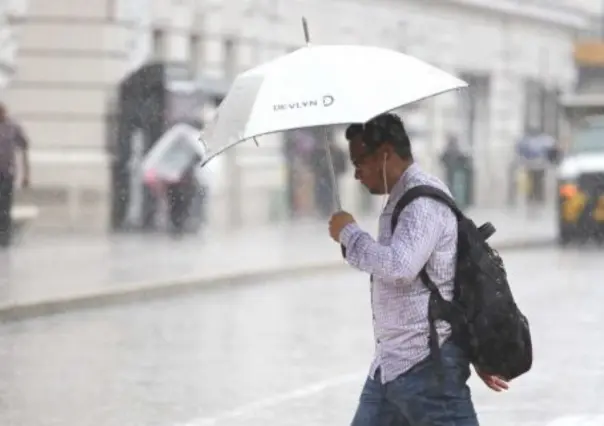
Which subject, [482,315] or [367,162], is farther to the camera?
[367,162]

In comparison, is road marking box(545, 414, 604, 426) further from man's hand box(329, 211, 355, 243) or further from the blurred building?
the blurred building

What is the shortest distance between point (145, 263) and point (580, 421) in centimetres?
1239

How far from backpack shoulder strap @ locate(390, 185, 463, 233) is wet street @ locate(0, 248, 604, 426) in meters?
4.65

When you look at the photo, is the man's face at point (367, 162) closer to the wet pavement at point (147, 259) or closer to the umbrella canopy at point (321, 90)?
the umbrella canopy at point (321, 90)

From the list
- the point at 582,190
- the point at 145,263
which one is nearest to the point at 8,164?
the point at 145,263

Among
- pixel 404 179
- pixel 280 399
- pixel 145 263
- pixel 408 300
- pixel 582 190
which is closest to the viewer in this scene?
pixel 408 300

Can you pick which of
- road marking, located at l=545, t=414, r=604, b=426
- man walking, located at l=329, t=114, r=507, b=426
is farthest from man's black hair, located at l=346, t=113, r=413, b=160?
road marking, located at l=545, t=414, r=604, b=426

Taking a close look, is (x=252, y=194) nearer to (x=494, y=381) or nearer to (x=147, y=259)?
(x=147, y=259)

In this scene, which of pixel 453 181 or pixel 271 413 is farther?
pixel 453 181

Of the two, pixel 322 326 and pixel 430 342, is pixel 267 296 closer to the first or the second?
pixel 322 326

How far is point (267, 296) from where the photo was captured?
1988 centimetres

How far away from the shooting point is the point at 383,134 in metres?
6.21

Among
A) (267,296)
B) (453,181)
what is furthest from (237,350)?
(453,181)

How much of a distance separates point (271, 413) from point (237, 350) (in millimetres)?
3298
